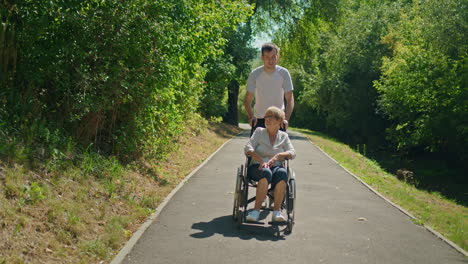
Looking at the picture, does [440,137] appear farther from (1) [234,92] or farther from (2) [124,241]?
(2) [124,241]

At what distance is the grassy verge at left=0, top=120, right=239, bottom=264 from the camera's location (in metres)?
5.03

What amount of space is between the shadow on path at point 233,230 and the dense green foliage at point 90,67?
8.14 feet

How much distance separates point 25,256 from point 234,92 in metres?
29.0

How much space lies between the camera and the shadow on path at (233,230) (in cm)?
623

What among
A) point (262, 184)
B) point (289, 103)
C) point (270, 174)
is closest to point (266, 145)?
point (270, 174)

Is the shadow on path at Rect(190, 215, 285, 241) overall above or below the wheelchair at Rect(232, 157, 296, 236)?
below

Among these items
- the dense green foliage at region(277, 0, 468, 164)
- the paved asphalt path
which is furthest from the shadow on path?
the dense green foliage at region(277, 0, 468, 164)

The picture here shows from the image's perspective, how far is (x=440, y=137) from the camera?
2431cm

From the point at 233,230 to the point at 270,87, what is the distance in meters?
2.10

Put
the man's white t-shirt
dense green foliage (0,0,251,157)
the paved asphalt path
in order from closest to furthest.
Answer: the paved asphalt path
the man's white t-shirt
dense green foliage (0,0,251,157)

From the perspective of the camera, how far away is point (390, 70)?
27.4 meters

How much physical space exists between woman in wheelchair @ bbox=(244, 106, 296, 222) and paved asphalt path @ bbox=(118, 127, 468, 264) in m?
0.42

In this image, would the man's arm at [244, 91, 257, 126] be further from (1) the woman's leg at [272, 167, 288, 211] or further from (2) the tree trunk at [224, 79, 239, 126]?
(2) the tree trunk at [224, 79, 239, 126]

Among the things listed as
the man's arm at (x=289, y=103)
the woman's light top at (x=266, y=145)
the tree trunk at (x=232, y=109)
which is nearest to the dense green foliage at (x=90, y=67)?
the man's arm at (x=289, y=103)
